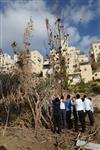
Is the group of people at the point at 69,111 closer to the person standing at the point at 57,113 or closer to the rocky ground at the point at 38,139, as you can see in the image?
the person standing at the point at 57,113

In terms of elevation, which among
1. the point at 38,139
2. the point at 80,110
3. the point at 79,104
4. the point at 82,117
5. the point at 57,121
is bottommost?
the point at 38,139

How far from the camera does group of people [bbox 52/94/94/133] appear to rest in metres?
13.8

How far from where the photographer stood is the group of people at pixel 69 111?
45.1 feet

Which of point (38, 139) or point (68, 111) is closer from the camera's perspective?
point (38, 139)

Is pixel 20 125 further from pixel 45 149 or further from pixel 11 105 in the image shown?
pixel 45 149

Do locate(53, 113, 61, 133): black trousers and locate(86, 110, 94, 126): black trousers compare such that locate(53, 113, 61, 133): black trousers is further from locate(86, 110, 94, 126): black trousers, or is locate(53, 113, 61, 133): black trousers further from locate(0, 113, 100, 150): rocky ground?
locate(86, 110, 94, 126): black trousers

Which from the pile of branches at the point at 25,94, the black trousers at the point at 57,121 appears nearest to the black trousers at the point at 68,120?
the black trousers at the point at 57,121

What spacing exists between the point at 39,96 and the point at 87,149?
4623 millimetres

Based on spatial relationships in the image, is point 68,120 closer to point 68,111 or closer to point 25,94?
point 68,111

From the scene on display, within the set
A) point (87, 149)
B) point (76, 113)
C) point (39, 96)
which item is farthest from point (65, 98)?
point (87, 149)

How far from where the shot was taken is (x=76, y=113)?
1408cm

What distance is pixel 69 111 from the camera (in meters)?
14.1

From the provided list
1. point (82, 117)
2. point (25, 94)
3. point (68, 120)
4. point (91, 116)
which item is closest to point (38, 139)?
point (68, 120)

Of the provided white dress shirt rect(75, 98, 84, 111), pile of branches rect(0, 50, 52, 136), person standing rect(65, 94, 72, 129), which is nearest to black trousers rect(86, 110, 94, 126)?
white dress shirt rect(75, 98, 84, 111)
